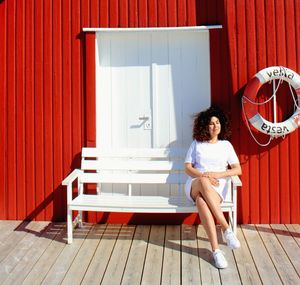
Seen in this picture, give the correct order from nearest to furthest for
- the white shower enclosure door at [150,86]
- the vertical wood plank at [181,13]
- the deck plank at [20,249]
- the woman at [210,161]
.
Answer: the deck plank at [20,249] → the woman at [210,161] → the vertical wood plank at [181,13] → the white shower enclosure door at [150,86]

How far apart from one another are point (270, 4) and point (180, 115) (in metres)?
1.30

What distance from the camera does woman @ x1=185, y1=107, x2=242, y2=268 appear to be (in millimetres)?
3404

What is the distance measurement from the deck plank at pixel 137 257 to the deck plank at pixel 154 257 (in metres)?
0.03

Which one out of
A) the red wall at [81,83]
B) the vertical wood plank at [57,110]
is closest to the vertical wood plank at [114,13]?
the red wall at [81,83]

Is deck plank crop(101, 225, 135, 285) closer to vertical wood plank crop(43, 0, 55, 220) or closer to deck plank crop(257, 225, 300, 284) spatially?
vertical wood plank crop(43, 0, 55, 220)

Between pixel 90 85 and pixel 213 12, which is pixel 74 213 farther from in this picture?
pixel 213 12

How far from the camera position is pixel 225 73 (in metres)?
Result: 4.02

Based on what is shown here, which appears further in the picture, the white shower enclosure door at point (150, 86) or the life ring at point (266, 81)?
the white shower enclosure door at point (150, 86)

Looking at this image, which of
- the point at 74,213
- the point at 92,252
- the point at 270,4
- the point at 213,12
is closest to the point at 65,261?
the point at 92,252

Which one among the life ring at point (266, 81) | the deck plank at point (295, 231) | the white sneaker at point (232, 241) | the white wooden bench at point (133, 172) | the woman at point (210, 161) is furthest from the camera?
the white wooden bench at point (133, 172)

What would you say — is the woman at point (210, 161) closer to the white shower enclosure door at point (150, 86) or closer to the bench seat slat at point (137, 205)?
the bench seat slat at point (137, 205)

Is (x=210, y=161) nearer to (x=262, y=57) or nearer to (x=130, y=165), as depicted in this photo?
(x=130, y=165)

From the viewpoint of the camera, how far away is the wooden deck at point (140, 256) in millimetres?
2928

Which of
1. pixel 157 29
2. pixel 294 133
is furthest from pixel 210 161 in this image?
pixel 157 29
